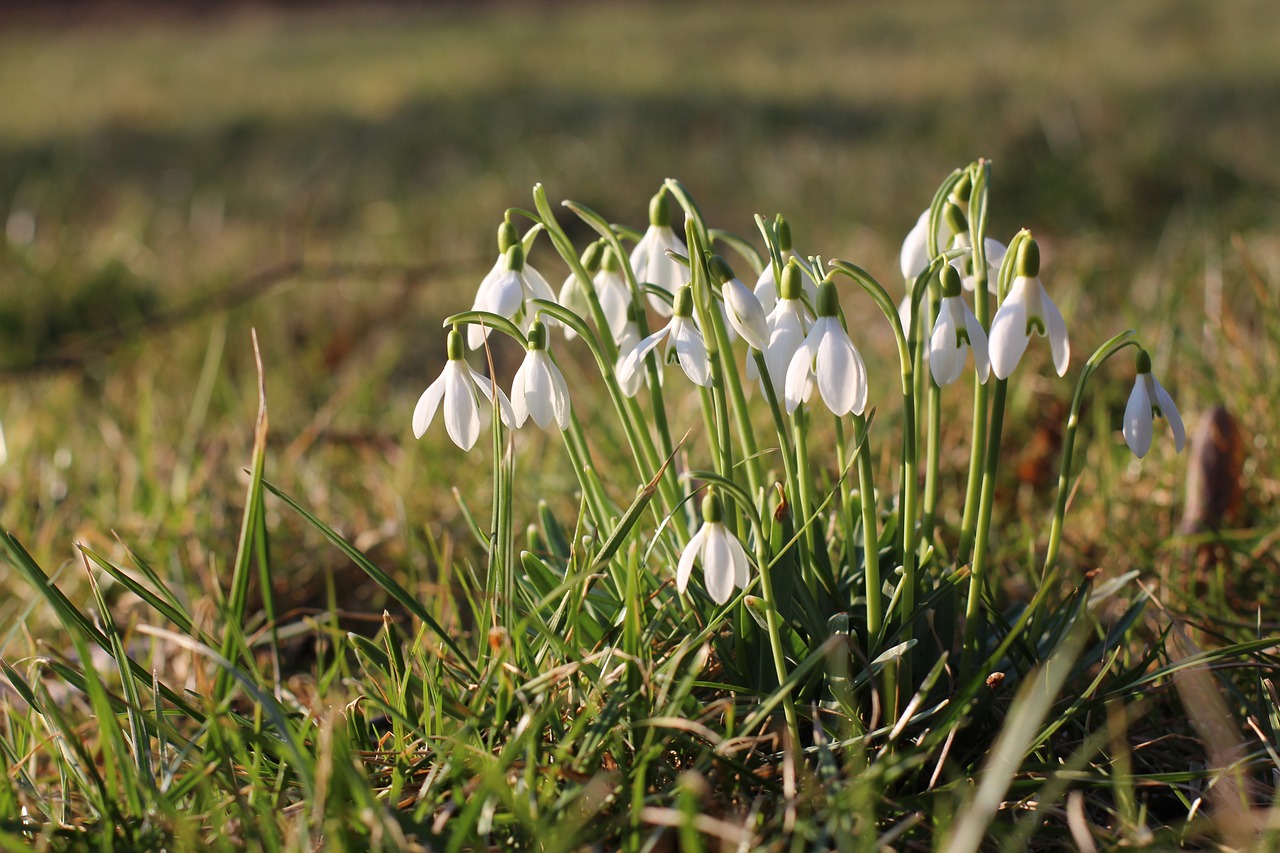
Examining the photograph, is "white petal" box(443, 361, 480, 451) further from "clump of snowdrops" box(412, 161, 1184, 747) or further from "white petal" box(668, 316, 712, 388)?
"white petal" box(668, 316, 712, 388)

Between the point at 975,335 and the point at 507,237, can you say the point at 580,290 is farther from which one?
the point at 975,335

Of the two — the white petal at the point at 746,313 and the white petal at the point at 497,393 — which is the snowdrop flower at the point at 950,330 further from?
the white petal at the point at 497,393

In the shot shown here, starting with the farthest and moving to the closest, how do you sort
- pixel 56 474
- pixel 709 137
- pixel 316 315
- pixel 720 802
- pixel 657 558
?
pixel 709 137, pixel 316 315, pixel 56 474, pixel 657 558, pixel 720 802

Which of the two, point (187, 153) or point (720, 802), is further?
point (187, 153)

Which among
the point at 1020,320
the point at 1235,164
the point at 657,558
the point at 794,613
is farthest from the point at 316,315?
the point at 1235,164

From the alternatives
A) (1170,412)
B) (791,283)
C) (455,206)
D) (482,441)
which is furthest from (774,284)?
(455,206)

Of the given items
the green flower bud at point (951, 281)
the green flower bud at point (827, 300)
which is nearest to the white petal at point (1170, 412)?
the green flower bud at point (951, 281)

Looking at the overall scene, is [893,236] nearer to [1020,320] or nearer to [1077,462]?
[1077,462]
